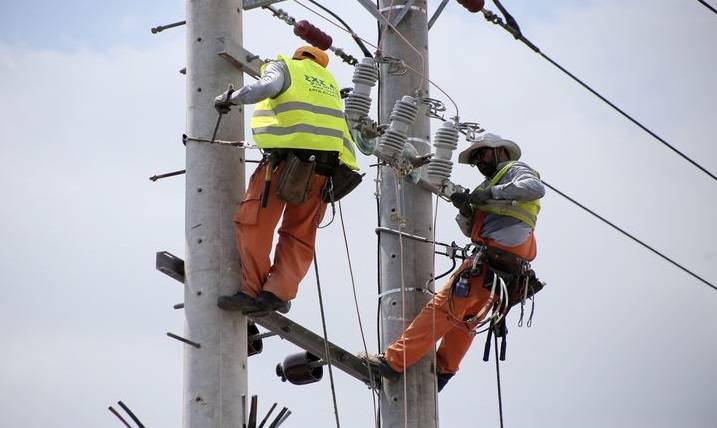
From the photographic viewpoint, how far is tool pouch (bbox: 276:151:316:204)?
36.4 feet

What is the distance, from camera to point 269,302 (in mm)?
10773

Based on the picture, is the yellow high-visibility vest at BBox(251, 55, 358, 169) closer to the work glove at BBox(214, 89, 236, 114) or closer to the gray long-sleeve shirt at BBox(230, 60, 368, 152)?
the gray long-sleeve shirt at BBox(230, 60, 368, 152)


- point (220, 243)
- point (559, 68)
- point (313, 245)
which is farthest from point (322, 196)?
point (559, 68)

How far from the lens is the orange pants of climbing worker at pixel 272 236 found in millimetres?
10820

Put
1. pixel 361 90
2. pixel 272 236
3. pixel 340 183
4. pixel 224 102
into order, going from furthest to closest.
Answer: pixel 361 90, pixel 340 183, pixel 272 236, pixel 224 102

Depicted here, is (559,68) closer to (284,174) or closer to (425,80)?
(425,80)

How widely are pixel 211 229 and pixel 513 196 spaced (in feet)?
8.88

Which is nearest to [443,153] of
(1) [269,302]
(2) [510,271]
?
(2) [510,271]

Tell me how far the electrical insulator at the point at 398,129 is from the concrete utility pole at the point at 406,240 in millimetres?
501

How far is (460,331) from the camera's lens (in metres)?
12.9

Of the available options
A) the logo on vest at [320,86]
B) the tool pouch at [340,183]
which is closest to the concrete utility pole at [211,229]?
the logo on vest at [320,86]

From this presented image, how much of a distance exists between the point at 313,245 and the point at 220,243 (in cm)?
91

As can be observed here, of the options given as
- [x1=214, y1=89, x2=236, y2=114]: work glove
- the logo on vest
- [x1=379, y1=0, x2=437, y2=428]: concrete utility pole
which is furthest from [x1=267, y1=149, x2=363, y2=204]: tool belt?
[x1=379, y1=0, x2=437, y2=428]: concrete utility pole

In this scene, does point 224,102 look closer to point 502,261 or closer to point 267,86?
point 267,86
